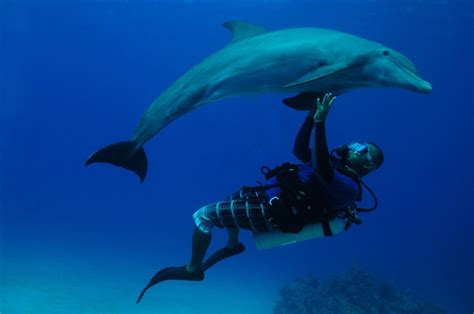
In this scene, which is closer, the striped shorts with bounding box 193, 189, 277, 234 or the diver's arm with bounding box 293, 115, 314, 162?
the striped shorts with bounding box 193, 189, 277, 234

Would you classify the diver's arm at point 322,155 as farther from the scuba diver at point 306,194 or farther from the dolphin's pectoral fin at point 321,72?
the dolphin's pectoral fin at point 321,72

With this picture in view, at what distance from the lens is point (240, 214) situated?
5176 millimetres

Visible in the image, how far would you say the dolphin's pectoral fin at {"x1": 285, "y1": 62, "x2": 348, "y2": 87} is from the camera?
16.5 feet

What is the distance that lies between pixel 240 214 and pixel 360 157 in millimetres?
1452

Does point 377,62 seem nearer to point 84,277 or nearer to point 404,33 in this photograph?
point 84,277

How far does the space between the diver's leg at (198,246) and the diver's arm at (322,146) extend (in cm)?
169

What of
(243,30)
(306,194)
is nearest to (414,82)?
(306,194)

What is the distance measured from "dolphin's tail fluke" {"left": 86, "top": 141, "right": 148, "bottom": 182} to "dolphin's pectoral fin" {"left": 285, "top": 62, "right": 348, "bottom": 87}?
2.57m

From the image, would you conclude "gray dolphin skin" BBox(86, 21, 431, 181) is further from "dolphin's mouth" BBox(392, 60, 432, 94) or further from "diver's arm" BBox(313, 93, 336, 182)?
"diver's arm" BBox(313, 93, 336, 182)

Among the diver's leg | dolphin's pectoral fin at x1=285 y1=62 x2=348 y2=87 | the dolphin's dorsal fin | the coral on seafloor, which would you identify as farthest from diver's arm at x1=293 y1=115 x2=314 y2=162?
the coral on seafloor

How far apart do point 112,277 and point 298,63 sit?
52.8 ft

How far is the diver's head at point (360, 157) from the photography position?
16.4 ft

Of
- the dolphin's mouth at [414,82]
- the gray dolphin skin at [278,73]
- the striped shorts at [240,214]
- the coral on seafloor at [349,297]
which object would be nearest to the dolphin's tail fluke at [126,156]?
the gray dolphin skin at [278,73]

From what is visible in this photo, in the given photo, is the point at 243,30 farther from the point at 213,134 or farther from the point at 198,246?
the point at 213,134
